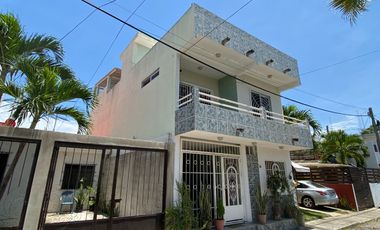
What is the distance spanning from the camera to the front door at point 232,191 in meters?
8.41

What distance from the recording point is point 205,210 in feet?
23.9

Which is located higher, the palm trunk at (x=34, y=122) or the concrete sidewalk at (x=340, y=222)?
the palm trunk at (x=34, y=122)

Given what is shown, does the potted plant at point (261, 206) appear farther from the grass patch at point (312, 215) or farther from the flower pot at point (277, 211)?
the grass patch at point (312, 215)

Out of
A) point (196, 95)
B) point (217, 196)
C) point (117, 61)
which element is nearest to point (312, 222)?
point (217, 196)

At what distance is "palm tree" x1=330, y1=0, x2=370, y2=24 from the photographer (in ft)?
14.1

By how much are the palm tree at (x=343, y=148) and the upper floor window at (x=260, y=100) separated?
13877 millimetres

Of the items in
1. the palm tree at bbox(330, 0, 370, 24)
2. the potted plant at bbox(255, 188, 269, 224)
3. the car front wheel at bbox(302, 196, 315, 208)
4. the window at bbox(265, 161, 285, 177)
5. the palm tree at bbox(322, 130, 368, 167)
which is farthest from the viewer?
the palm tree at bbox(322, 130, 368, 167)

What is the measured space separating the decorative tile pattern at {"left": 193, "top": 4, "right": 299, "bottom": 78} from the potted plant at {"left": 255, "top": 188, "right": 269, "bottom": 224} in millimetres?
5889

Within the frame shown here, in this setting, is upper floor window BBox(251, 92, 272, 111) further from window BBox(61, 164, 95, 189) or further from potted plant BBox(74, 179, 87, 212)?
potted plant BBox(74, 179, 87, 212)

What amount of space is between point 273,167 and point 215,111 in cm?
513

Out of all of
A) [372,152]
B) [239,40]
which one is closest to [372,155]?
[372,152]

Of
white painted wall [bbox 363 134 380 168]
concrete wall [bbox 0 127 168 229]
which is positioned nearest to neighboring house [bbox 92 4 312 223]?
concrete wall [bbox 0 127 168 229]

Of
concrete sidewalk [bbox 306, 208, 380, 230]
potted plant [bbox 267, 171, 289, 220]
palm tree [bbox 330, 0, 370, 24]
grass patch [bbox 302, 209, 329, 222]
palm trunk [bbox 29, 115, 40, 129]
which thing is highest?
palm tree [bbox 330, 0, 370, 24]

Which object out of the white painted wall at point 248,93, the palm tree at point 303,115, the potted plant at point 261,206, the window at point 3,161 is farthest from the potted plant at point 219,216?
the palm tree at point 303,115
